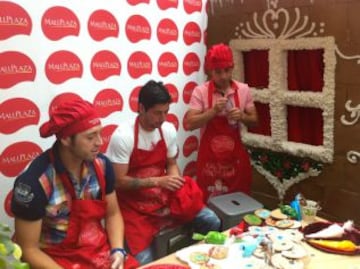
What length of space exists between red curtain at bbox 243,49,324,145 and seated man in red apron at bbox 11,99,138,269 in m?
1.52

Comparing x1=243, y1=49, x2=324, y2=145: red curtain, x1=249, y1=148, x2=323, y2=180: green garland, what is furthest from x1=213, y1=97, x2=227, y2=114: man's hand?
x1=249, y1=148, x2=323, y2=180: green garland

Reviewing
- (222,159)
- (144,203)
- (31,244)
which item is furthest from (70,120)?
(222,159)

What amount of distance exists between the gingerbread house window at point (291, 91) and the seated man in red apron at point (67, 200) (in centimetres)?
147

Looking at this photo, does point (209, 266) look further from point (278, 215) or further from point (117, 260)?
point (278, 215)

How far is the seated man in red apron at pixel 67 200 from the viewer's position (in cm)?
158

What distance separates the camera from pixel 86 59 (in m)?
2.38

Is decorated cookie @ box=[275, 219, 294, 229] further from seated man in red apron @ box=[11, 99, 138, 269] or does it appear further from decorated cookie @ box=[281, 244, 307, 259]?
seated man in red apron @ box=[11, 99, 138, 269]

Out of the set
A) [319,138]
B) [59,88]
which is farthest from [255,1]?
[59,88]

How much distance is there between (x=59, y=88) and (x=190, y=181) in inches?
37.1

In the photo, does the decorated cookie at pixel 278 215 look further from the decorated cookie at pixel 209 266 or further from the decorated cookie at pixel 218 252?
the decorated cookie at pixel 209 266

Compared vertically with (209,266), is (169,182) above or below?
above

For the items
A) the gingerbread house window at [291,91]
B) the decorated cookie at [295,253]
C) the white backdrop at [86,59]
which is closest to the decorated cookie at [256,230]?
the decorated cookie at [295,253]

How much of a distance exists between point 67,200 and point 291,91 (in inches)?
67.9

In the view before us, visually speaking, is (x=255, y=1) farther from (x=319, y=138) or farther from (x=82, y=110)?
(x=82, y=110)
